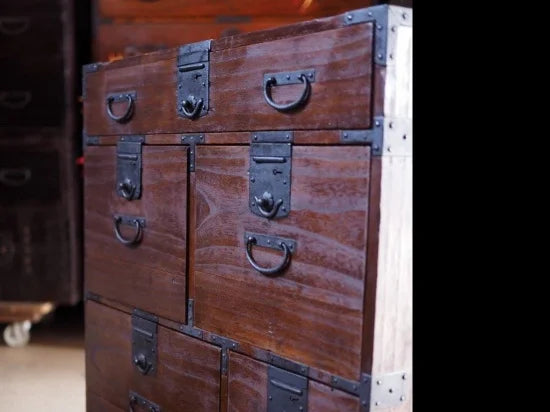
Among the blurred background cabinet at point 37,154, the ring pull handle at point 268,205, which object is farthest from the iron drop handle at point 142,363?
the blurred background cabinet at point 37,154

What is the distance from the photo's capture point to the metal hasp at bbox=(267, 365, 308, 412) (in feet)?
3.28

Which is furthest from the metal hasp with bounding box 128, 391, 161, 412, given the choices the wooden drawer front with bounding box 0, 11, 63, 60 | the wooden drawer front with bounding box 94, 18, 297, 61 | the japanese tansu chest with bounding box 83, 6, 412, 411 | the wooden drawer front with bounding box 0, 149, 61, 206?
the wooden drawer front with bounding box 0, 11, 63, 60

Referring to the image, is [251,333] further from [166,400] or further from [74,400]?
[74,400]

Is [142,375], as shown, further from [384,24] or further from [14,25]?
[14,25]

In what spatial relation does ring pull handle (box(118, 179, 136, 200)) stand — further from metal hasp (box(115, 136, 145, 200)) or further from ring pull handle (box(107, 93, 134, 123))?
ring pull handle (box(107, 93, 134, 123))

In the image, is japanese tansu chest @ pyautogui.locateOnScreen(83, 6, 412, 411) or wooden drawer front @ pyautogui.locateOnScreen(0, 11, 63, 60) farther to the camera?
wooden drawer front @ pyautogui.locateOnScreen(0, 11, 63, 60)

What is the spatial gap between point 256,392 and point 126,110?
0.61m

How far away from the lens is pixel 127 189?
4.39 ft

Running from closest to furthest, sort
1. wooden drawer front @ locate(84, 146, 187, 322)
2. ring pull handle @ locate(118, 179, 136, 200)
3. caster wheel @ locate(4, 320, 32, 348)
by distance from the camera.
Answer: wooden drawer front @ locate(84, 146, 187, 322) < ring pull handle @ locate(118, 179, 136, 200) < caster wheel @ locate(4, 320, 32, 348)

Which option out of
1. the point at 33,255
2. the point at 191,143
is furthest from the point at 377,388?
the point at 33,255

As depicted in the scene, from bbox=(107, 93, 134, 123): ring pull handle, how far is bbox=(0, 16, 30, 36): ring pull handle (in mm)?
834

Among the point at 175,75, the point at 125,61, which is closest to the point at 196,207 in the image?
the point at 175,75
